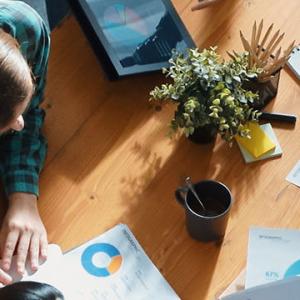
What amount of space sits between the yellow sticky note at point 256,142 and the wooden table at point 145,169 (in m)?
0.02

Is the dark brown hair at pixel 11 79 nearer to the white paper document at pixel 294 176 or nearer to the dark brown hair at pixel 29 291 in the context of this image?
the dark brown hair at pixel 29 291

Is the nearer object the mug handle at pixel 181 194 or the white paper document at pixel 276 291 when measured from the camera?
the white paper document at pixel 276 291

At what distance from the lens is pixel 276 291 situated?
0.87m

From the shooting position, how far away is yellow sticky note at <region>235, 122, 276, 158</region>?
42.9 inches

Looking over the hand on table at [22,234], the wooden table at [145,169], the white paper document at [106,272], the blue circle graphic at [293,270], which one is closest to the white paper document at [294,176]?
the wooden table at [145,169]

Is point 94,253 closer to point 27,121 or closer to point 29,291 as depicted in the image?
point 29,291

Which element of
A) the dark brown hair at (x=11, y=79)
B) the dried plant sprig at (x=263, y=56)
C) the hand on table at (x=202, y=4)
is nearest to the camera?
the dark brown hair at (x=11, y=79)

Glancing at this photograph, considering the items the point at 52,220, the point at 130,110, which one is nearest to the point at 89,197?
the point at 52,220

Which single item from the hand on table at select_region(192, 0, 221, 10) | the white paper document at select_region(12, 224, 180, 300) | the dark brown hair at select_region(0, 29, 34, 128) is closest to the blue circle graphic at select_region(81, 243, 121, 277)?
the white paper document at select_region(12, 224, 180, 300)

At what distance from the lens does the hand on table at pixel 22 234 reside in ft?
3.25

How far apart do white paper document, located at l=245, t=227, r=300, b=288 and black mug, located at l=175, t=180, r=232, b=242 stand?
0.19ft

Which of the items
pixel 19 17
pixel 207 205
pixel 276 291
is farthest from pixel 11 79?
pixel 276 291

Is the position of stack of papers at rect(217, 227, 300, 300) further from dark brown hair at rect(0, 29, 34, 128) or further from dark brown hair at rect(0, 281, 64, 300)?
dark brown hair at rect(0, 29, 34, 128)

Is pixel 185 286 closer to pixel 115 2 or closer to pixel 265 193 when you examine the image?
pixel 265 193
